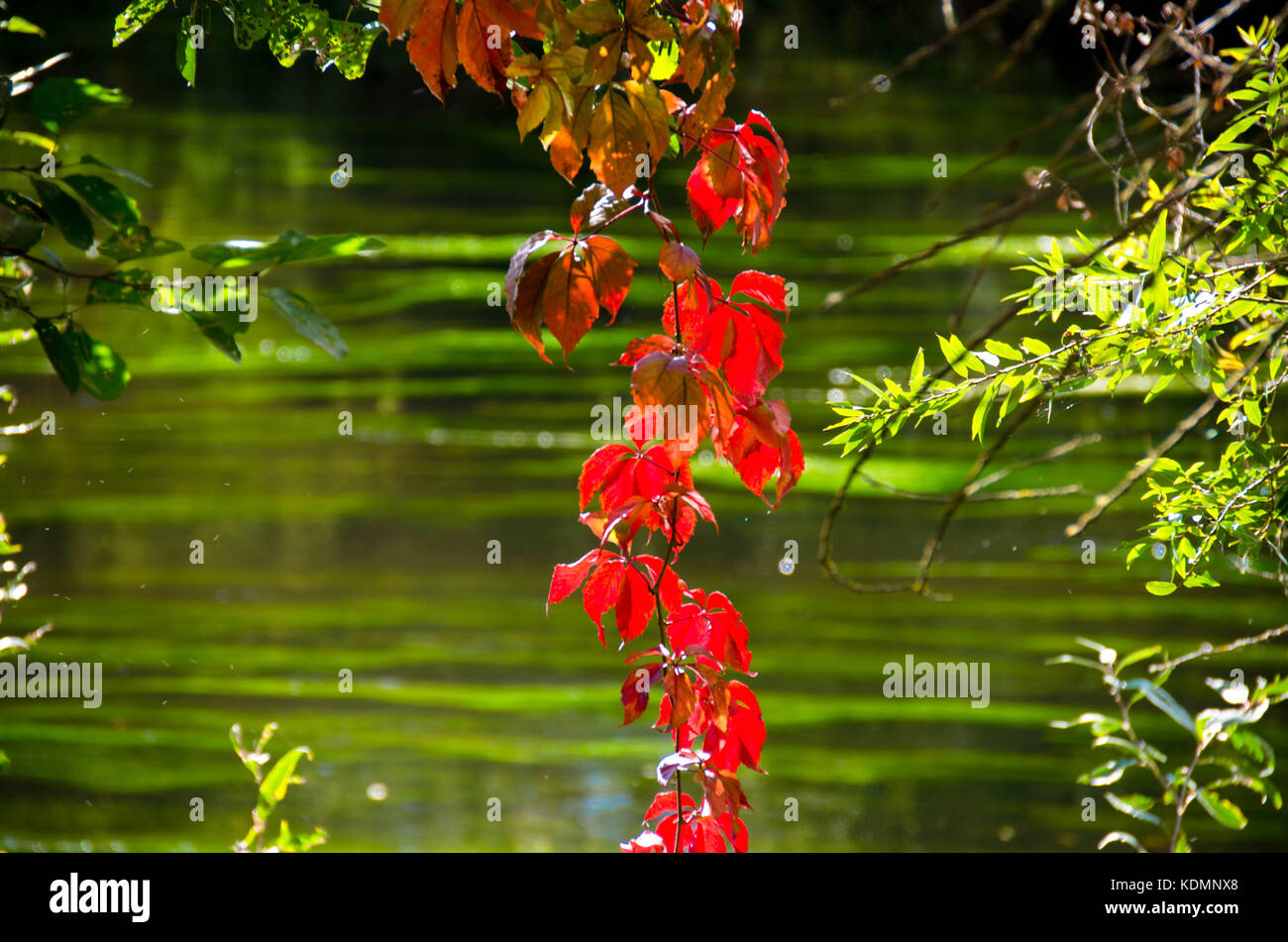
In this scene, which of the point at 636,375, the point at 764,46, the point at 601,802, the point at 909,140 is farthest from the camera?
the point at 764,46

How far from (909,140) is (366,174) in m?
1.76

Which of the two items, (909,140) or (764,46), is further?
(764,46)

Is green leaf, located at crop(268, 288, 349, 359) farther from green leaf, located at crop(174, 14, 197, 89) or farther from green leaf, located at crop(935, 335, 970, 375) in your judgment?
green leaf, located at crop(935, 335, 970, 375)

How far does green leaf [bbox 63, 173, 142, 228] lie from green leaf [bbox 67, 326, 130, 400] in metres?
0.06

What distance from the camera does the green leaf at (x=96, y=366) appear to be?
1.60 ft

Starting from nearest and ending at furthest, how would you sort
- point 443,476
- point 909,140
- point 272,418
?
→ 1. point 443,476
2. point 272,418
3. point 909,140

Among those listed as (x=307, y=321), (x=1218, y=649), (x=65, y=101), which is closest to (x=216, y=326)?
(x=307, y=321)

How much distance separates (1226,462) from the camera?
2.28ft

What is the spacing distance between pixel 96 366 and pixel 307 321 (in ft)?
0.36

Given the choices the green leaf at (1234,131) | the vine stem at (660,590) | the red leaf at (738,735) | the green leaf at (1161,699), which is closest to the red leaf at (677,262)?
the vine stem at (660,590)

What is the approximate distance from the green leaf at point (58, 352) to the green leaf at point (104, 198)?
6 centimetres

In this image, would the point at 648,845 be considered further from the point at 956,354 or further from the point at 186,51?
the point at 186,51
